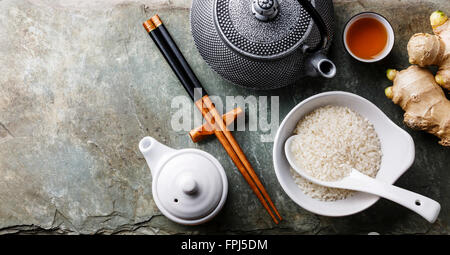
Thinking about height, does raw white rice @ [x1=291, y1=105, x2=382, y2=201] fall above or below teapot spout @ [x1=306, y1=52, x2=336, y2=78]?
below

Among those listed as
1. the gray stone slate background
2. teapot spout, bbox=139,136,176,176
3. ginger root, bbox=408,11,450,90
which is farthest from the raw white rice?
teapot spout, bbox=139,136,176,176

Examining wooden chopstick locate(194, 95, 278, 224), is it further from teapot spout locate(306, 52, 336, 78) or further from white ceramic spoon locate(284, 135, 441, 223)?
teapot spout locate(306, 52, 336, 78)

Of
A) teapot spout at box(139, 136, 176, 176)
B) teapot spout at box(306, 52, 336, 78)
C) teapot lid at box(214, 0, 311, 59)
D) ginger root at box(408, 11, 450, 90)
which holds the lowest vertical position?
ginger root at box(408, 11, 450, 90)

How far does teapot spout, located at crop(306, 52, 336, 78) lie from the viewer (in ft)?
2.87

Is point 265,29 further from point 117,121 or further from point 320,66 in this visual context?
point 117,121

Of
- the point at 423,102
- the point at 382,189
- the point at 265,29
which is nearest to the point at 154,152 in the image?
the point at 265,29

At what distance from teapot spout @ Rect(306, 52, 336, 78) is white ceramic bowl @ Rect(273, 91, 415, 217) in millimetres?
112

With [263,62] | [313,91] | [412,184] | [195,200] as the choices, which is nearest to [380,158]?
[412,184]

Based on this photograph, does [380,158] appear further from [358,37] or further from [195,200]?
[195,200]

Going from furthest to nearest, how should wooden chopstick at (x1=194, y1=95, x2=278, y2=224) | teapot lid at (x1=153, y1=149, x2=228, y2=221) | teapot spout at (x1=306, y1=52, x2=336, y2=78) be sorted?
wooden chopstick at (x1=194, y1=95, x2=278, y2=224) → teapot lid at (x1=153, y1=149, x2=228, y2=221) → teapot spout at (x1=306, y1=52, x2=336, y2=78)

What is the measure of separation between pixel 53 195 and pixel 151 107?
18.1 inches

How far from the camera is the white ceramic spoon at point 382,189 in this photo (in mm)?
917
